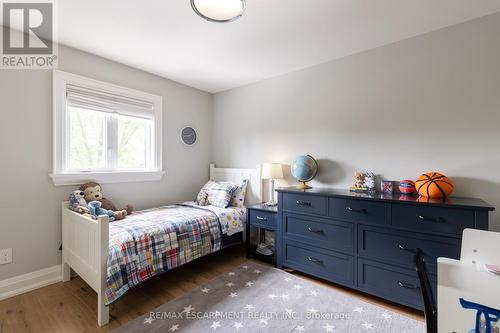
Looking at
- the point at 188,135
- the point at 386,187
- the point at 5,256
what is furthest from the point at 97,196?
the point at 386,187

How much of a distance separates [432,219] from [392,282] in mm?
595

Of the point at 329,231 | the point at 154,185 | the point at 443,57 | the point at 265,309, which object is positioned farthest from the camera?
the point at 154,185

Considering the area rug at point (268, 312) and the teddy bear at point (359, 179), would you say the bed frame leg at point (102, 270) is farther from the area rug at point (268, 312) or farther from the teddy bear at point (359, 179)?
the teddy bear at point (359, 179)

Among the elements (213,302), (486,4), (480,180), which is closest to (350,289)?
(213,302)

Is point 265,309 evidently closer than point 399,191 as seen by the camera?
Yes

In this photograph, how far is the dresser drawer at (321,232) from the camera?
2.08 meters

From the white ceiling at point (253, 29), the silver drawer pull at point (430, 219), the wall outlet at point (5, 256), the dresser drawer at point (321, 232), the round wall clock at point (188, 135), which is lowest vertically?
the wall outlet at point (5, 256)

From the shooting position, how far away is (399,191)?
2.19 metres

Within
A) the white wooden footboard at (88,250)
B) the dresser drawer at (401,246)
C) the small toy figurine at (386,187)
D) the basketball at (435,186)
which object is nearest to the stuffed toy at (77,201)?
the white wooden footboard at (88,250)

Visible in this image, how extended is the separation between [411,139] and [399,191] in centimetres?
50

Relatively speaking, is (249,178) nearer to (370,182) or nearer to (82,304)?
(370,182)

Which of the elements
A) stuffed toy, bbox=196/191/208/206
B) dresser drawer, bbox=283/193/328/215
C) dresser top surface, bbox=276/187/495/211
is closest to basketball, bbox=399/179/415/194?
dresser top surface, bbox=276/187/495/211

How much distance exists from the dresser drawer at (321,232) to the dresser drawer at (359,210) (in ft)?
0.26

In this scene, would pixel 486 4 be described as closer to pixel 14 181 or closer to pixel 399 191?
pixel 399 191
